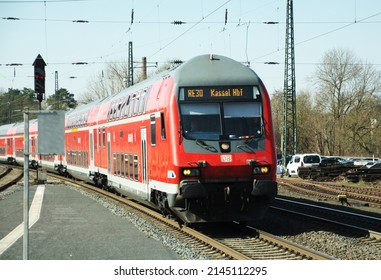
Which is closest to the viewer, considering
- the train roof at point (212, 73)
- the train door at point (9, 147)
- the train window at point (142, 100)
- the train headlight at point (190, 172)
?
the train headlight at point (190, 172)

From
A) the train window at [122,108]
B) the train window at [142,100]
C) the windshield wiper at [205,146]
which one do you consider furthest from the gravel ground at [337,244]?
the train window at [122,108]

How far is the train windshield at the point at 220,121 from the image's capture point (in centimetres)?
1273

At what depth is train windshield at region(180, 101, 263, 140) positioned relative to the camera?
41.8 feet

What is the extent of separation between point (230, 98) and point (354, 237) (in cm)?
372

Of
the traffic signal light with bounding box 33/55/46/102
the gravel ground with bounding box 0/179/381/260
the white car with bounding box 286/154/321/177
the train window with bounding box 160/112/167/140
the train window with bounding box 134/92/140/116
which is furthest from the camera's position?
the white car with bounding box 286/154/321/177

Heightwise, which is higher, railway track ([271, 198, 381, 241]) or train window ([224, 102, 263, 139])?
train window ([224, 102, 263, 139])

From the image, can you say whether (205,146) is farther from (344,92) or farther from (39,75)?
(344,92)

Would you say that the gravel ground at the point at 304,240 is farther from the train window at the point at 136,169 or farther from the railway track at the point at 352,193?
the railway track at the point at 352,193

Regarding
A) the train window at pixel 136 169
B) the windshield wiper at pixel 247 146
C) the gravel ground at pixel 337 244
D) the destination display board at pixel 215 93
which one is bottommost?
the gravel ground at pixel 337 244

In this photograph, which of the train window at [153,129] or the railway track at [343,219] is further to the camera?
the train window at [153,129]

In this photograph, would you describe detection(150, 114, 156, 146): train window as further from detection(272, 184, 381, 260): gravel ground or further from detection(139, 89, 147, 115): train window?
detection(272, 184, 381, 260): gravel ground

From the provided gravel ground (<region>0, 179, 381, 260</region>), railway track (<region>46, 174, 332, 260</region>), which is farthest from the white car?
railway track (<region>46, 174, 332, 260</region>)
